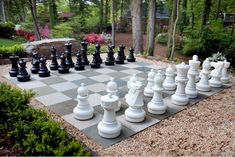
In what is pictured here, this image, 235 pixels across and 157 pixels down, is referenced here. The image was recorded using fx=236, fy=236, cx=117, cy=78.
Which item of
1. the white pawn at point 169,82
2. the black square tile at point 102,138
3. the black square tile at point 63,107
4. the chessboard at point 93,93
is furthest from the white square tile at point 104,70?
the black square tile at point 102,138

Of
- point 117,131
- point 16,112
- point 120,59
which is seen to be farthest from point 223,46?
point 16,112

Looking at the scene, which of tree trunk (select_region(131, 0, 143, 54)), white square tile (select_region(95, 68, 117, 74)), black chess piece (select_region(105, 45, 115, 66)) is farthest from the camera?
tree trunk (select_region(131, 0, 143, 54))

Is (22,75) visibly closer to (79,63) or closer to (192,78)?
(79,63)

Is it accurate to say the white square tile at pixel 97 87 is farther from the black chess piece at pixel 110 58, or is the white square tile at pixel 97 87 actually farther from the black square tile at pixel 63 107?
the black chess piece at pixel 110 58

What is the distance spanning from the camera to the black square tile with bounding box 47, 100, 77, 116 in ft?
11.0

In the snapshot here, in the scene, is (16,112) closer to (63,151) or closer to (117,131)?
(63,151)

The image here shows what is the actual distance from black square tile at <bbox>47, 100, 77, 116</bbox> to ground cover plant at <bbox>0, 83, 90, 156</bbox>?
70 cm

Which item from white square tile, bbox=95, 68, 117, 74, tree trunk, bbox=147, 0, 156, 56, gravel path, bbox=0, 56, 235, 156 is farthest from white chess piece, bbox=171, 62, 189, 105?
tree trunk, bbox=147, 0, 156, 56

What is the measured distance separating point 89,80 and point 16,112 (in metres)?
2.31

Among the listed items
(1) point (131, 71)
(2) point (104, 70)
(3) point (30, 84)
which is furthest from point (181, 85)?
(3) point (30, 84)

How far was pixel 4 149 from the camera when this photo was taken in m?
2.11

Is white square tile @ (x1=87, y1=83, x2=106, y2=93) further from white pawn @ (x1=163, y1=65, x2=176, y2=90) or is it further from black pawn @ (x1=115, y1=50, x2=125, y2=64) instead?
black pawn @ (x1=115, y1=50, x2=125, y2=64)

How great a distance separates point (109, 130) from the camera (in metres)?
2.69

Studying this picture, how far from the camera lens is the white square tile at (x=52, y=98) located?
3679 millimetres
